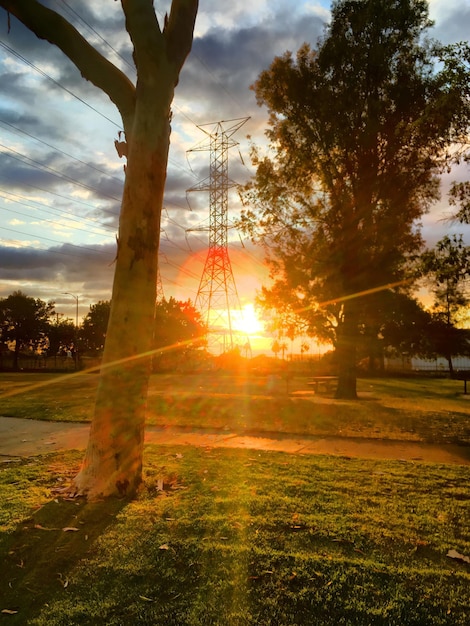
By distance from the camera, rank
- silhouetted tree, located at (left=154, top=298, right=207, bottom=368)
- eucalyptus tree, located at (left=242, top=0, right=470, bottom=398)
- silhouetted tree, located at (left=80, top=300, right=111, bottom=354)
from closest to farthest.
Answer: eucalyptus tree, located at (left=242, top=0, right=470, bottom=398) → silhouetted tree, located at (left=154, top=298, right=207, bottom=368) → silhouetted tree, located at (left=80, top=300, right=111, bottom=354)

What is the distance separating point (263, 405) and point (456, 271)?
771 centimetres

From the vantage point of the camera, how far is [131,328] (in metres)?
5.38

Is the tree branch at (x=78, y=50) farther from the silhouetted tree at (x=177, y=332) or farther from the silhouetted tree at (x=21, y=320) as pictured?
the silhouetted tree at (x=21, y=320)

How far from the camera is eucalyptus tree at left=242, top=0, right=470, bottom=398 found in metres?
17.2

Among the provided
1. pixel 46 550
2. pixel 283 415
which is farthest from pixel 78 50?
pixel 283 415

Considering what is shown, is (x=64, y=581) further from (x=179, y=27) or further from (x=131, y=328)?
(x=179, y=27)

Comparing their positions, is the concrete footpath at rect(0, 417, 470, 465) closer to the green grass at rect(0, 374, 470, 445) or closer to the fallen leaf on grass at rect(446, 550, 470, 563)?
the green grass at rect(0, 374, 470, 445)

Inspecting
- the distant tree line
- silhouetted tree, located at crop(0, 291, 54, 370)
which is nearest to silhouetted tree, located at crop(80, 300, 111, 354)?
the distant tree line

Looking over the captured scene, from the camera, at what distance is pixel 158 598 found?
3139 mm

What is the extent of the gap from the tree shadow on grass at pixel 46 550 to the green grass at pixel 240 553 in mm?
13

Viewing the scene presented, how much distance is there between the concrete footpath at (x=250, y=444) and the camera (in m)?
8.15

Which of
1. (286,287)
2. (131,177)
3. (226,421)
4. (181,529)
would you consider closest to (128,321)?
(131,177)

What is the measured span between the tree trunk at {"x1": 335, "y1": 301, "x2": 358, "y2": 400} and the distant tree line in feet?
95.4

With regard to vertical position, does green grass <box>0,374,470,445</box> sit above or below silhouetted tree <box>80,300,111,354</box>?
below
